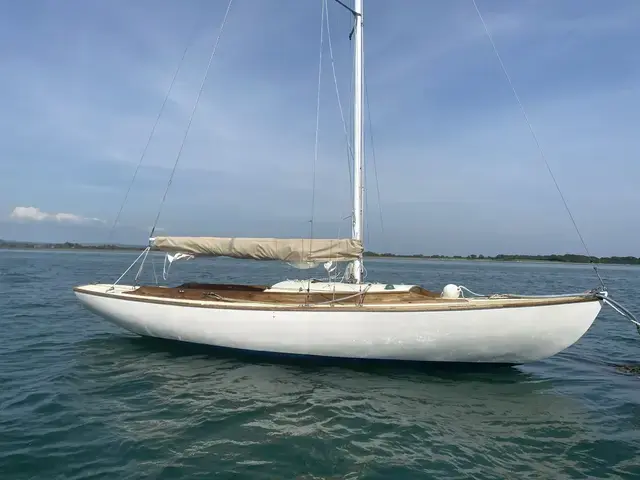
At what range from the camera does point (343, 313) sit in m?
7.90

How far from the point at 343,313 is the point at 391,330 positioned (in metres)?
0.88

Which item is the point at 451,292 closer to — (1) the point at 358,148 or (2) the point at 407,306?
(2) the point at 407,306

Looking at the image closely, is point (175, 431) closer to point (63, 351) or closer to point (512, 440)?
point (512, 440)

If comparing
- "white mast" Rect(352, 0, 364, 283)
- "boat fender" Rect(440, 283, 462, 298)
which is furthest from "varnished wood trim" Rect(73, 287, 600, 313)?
"white mast" Rect(352, 0, 364, 283)

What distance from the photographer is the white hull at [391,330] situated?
7469 millimetres

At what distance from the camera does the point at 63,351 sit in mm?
9633

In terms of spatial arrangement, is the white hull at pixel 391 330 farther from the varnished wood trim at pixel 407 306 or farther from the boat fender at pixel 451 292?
the boat fender at pixel 451 292

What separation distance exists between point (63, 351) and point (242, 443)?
618cm

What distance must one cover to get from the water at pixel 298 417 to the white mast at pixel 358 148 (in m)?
3.08

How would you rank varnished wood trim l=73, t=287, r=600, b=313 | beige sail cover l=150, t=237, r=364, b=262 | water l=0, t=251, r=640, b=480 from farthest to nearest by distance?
beige sail cover l=150, t=237, r=364, b=262 → varnished wood trim l=73, t=287, r=600, b=313 → water l=0, t=251, r=640, b=480

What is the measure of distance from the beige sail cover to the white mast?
0.77m

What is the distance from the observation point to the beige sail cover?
9523mm

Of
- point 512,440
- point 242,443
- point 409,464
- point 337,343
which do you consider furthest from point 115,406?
point 512,440

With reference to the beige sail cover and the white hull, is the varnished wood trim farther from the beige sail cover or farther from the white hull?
the beige sail cover
